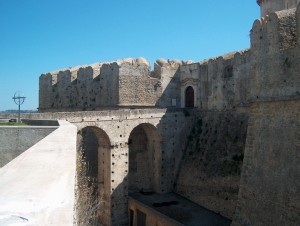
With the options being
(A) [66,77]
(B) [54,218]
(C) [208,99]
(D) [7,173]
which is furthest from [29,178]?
(A) [66,77]

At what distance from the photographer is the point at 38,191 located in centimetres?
277

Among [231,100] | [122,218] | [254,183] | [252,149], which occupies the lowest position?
[122,218]

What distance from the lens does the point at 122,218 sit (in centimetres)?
1716

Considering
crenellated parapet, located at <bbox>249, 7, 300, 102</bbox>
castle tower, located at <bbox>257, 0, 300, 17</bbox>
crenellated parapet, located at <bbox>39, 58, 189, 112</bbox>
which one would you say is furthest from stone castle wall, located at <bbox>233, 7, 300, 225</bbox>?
crenellated parapet, located at <bbox>39, 58, 189, 112</bbox>

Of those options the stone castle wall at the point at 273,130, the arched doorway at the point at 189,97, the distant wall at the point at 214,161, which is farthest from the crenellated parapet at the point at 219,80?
the stone castle wall at the point at 273,130

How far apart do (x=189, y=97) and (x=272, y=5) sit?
711cm

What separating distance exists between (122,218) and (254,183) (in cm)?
873

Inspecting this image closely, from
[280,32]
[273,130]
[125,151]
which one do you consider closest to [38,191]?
[273,130]

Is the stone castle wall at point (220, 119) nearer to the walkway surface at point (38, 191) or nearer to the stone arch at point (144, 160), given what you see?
the stone arch at point (144, 160)

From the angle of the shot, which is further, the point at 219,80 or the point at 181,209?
the point at 219,80

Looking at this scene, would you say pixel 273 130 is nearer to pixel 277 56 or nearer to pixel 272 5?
pixel 277 56

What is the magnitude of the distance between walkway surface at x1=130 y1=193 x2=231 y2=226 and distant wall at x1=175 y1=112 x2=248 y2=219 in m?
0.39

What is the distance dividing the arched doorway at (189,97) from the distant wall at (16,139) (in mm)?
14199

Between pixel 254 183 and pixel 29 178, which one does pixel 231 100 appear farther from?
pixel 29 178
